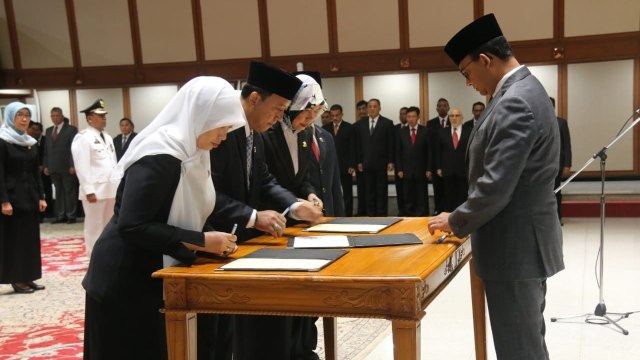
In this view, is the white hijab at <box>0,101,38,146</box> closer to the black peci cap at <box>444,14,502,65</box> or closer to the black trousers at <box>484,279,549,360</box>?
the black peci cap at <box>444,14,502,65</box>

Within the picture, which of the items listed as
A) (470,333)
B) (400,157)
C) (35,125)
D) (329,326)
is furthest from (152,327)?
(35,125)

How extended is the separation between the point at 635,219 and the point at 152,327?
8.04 metres

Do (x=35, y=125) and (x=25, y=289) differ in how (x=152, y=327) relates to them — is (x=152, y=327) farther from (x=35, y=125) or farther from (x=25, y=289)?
(x=35, y=125)

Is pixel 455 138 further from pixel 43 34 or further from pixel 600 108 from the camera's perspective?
pixel 43 34

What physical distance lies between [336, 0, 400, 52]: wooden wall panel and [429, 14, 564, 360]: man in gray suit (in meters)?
9.67

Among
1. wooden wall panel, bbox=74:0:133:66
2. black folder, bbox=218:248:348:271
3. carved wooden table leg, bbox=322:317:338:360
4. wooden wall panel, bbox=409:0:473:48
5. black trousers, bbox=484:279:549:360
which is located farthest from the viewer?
wooden wall panel, bbox=74:0:133:66

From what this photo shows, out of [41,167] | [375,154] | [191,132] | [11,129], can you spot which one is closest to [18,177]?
[11,129]

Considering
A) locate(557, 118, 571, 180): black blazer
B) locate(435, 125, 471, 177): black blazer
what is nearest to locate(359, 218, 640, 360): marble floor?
locate(557, 118, 571, 180): black blazer

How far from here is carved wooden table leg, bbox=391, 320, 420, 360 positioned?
6.19ft

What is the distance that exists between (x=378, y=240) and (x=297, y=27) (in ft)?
33.2

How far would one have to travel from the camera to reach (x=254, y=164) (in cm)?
282

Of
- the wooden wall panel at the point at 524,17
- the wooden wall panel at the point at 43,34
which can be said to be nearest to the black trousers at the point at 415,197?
the wooden wall panel at the point at 524,17

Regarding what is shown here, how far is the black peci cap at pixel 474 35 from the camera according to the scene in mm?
2289

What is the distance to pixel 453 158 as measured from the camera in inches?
363
